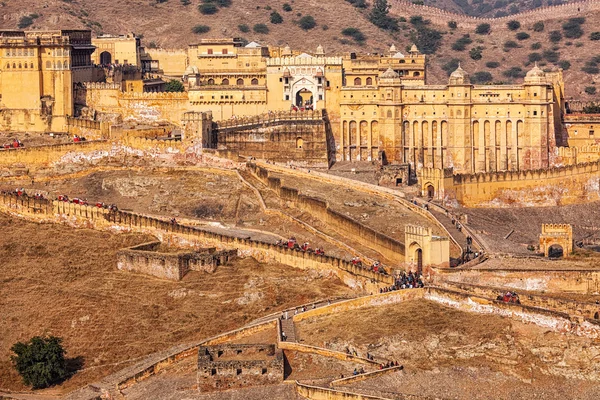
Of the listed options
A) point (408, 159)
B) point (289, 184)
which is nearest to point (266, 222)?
point (289, 184)

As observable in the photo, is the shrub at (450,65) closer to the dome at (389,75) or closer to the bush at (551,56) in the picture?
the bush at (551,56)

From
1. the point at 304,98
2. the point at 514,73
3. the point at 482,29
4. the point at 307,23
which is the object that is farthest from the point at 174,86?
the point at 482,29

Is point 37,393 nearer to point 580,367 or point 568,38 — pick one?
point 580,367

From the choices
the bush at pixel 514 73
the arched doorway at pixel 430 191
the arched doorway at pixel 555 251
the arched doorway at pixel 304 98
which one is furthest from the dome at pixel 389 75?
the bush at pixel 514 73

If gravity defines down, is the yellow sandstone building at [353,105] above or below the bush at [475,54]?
below

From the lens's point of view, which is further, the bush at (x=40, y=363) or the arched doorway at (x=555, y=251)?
the arched doorway at (x=555, y=251)

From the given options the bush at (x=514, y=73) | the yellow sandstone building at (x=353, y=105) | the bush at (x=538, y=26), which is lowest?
the yellow sandstone building at (x=353, y=105)

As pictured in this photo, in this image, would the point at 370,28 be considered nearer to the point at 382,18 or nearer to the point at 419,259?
the point at 382,18
